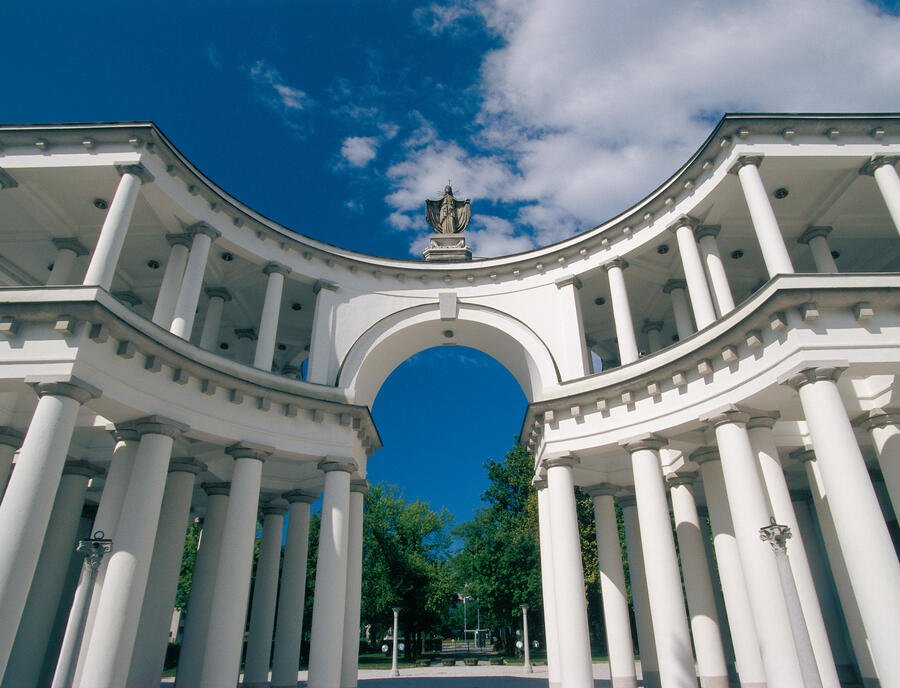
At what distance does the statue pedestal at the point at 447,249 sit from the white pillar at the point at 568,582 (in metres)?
11.6

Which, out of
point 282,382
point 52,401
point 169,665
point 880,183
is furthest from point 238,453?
point 169,665

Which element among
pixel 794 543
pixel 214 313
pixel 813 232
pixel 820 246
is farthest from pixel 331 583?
pixel 813 232

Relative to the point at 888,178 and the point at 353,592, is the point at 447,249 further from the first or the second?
the point at 888,178

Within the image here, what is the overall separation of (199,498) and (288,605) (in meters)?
7.44

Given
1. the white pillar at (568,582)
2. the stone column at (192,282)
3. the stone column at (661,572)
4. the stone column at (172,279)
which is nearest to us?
the stone column at (661,572)

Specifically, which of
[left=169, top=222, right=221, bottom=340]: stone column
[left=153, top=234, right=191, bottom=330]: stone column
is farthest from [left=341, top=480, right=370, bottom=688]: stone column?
[left=153, top=234, right=191, bottom=330]: stone column

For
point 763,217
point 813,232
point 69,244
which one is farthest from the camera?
point 69,244

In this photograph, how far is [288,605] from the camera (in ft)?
72.3

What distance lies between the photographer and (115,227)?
17.0 m

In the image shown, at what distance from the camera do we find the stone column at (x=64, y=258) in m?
20.2

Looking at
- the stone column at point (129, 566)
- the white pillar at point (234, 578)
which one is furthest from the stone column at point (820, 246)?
the stone column at point (129, 566)

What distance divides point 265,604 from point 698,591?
1740 cm

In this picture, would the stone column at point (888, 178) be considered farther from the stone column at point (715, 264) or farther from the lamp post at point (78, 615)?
the lamp post at point (78, 615)

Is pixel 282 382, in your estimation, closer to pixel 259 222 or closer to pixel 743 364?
pixel 259 222
